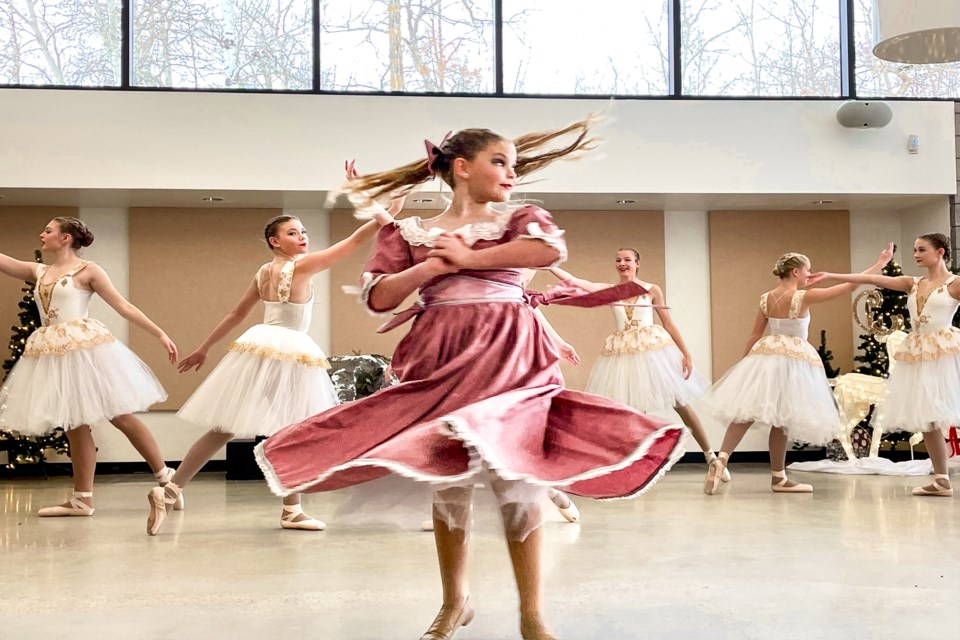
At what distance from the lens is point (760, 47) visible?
7945 millimetres

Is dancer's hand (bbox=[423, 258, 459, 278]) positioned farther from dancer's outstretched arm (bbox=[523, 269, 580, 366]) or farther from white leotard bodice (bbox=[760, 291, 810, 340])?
white leotard bodice (bbox=[760, 291, 810, 340])

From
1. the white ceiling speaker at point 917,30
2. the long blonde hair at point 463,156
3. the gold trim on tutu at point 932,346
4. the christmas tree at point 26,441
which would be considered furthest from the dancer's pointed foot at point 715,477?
the christmas tree at point 26,441

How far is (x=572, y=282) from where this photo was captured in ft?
8.83

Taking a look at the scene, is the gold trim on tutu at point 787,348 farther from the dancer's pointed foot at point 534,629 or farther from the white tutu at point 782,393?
the dancer's pointed foot at point 534,629

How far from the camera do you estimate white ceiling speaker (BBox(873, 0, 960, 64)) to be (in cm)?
332

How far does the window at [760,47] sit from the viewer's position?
7.82 m

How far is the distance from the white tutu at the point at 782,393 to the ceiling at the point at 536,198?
1993mm

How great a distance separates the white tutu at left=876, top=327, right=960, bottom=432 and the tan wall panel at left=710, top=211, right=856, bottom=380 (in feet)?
8.54

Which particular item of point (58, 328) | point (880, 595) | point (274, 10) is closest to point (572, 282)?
point (880, 595)

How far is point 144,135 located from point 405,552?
4.46 meters

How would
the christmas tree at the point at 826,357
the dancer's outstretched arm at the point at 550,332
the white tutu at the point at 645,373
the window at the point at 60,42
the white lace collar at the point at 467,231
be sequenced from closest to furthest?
the white lace collar at the point at 467,231 → the dancer's outstretched arm at the point at 550,332 → the white tutu at the point at 645,373 → the window at the point at 60,42 → the christmas tree at the point at 826,357

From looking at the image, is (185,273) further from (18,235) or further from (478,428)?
(478,428)

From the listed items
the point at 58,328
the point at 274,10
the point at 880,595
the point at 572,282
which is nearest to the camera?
the point at 572,282

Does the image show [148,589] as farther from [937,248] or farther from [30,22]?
[30,22]
